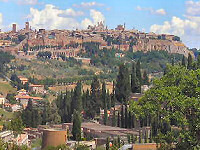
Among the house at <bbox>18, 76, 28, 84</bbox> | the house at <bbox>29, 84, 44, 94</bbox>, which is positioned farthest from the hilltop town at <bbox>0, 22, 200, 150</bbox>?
the house at <bbox>29, 84, 44, 94</bbox>

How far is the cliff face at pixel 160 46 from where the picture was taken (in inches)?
5906

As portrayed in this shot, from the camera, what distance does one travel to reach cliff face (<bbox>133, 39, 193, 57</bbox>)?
150000 millimetres

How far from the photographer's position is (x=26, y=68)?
406ft

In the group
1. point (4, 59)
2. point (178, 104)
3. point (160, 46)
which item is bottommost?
point (178, 104)

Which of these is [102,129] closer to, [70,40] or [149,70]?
[149,70]

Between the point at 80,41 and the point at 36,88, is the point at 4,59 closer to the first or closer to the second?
the point at 36,88

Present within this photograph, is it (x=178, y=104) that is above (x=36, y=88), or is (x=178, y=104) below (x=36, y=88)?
above

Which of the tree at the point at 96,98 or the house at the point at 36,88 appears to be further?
the house at the point at 36,88

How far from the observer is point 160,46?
15112 cm

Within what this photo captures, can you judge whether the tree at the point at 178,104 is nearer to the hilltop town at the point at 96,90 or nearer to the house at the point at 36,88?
the hilltop town at the point at 96,90

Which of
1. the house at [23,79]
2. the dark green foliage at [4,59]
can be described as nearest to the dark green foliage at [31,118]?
the house at [23,79]

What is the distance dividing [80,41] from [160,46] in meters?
22.5

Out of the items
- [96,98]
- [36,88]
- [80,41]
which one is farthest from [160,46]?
[96,98]

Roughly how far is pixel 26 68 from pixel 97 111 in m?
67.3
